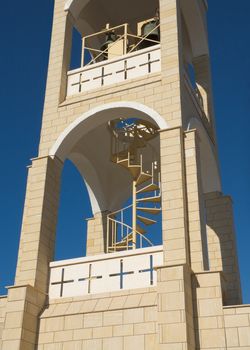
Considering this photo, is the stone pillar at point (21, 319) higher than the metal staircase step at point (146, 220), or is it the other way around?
the metal staircase step at point (146, 220)

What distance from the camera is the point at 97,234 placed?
602 inches

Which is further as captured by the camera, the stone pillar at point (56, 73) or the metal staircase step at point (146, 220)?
the metal staircase step at point (146, 220)

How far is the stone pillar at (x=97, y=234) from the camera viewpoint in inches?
588

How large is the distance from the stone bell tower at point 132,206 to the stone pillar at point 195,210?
0.02 metres

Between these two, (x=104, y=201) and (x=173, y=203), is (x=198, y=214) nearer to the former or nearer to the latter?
(x=173, y=203)

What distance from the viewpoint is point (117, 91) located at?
40.7ft

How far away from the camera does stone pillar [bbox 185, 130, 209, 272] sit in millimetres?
9477

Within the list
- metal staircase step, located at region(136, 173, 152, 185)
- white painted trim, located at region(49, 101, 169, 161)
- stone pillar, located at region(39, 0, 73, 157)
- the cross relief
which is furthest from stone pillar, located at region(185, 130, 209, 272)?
stone pillar, located at region(39, 0, 73, 157)

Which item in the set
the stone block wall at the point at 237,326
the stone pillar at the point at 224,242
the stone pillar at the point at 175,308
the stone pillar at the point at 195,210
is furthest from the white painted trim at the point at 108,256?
the stone pillar at the point at 224,242

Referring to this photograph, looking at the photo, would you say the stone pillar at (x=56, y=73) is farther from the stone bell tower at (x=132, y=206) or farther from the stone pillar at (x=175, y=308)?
the stone pillar at (x=175, y=308)

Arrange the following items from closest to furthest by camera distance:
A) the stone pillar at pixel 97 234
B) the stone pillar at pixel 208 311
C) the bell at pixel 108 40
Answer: the stone pillar at pixel 208 311, the stone pillar at pixel 97 234, the bell at pixel 108 40

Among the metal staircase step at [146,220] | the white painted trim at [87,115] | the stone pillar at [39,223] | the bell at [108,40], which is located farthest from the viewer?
the bell at [108,40]

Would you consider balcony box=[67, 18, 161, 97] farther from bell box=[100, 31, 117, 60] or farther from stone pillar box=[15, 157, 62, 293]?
stone pillar box=[15, 157, 62, 293]

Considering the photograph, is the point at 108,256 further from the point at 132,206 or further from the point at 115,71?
the point at 115,71
